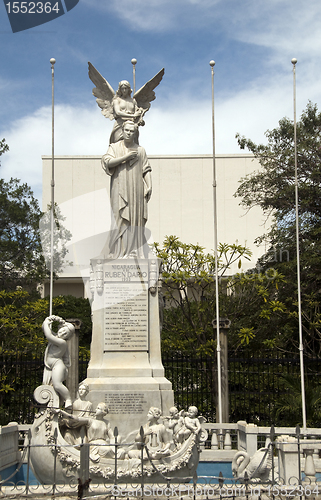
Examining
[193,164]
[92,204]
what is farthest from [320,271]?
[193,164]

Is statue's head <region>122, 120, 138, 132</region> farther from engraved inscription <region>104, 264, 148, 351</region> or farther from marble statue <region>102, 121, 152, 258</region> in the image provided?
engraved inscription <region>104, 264, 148, 351</region>

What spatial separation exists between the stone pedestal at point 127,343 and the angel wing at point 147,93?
3.51 meters

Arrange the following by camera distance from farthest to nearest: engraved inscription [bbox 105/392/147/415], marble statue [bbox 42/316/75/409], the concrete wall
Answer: the concrete wall → engraved inscription [bbox 105/392/147/415] → marble statue [bbox 42/316/75/409]

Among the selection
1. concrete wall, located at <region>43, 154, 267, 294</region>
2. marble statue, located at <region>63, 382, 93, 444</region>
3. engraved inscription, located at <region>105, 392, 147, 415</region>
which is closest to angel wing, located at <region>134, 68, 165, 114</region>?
→ engraved inscription, located at <region>105, 392, 147, 415</region>

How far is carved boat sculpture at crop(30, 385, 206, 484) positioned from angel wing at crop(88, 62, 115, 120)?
6.13m

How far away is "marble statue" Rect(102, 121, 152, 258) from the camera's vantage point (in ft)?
38.7

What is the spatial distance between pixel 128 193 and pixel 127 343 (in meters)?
3.09

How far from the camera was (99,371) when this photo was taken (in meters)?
10.9

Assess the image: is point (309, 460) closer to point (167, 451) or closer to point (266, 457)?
point (266, 457)

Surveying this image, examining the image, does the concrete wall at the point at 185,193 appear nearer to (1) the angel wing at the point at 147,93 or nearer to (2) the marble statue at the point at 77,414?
(1) the angel wing at the point at 147,93

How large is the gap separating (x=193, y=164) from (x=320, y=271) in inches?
800

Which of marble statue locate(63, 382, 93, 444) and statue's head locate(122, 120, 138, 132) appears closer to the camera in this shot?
marble statue locate(63, 382, 93, 444)

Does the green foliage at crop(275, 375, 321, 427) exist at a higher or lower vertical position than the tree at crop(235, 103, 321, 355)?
lower

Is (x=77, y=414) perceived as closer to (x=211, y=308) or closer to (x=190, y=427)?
(x=190, y=427)
